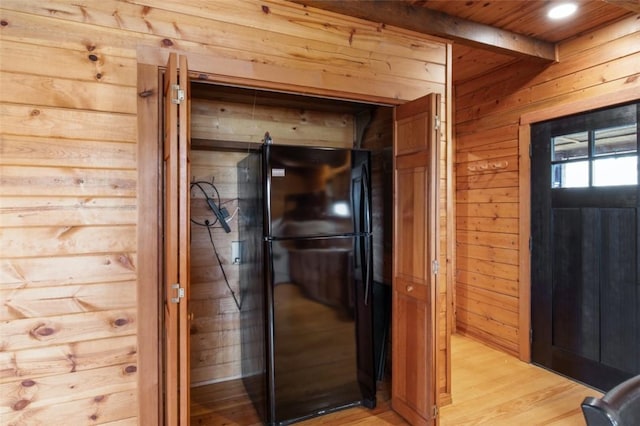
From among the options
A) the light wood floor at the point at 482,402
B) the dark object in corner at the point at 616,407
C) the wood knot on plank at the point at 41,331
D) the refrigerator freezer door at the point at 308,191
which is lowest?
the light wood floor at the point at 482,402

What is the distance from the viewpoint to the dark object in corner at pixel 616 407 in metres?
0.75

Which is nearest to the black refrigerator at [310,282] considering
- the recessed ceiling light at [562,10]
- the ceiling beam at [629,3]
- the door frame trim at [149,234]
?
the door frame trim at [149,234]

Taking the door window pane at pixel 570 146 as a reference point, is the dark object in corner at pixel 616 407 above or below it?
below

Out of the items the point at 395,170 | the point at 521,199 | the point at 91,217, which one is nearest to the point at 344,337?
the point at 395,170

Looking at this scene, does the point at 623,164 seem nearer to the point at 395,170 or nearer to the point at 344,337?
the point at 395,170

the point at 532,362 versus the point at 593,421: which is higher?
the point at 593,421

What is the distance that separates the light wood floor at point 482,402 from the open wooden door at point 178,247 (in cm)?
101

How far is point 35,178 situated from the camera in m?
1.55

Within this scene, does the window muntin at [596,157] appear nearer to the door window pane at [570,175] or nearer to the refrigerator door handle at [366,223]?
the door window pane at [570,175]

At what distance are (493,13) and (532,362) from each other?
109 inches

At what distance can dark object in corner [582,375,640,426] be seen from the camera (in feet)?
2.46

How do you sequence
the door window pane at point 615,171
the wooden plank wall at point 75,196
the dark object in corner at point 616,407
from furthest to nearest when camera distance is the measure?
the door window pane at point 615,171 < the wooden plank wall at point 75,196 < the dark object in corner at point 616,407

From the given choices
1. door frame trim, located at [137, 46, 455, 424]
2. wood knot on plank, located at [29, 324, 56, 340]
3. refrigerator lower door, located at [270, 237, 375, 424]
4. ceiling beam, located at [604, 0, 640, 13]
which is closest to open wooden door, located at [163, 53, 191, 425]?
door frame trim, located at [137, 46, 455, 424]

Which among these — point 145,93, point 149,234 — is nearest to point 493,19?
point 145,93
